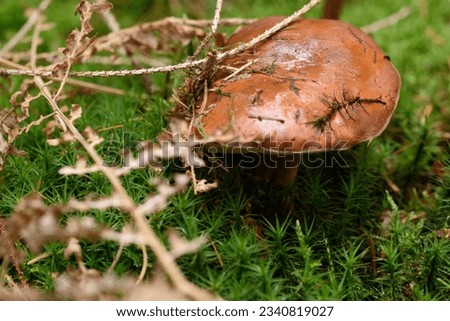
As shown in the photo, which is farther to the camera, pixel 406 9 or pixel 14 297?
pixel 406 9

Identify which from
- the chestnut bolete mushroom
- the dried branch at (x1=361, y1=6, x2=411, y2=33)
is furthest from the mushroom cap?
the dried branch at (x1=361, y1=6, x2=411, y2=33)

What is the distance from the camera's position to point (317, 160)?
2.75m

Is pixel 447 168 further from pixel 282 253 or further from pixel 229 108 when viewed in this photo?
pixel 229 108

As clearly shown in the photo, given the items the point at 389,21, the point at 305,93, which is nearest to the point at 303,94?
the point at 305,93

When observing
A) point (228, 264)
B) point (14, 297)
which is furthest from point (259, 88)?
point (14, 297)

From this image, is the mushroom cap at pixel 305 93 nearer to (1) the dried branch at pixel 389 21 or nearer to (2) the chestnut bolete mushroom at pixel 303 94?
(2) the chestnut bolete mushroom at pixel 303 94

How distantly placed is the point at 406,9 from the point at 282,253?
9.72 feet

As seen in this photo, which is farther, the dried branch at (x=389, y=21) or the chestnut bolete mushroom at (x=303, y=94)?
the dried branch at (x=389, y=21)

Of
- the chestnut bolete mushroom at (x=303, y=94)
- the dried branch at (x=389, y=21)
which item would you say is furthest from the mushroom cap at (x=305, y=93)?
the dried branch at (x=389, y=21)

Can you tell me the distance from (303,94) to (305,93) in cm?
1

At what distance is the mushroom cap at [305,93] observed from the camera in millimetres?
1997

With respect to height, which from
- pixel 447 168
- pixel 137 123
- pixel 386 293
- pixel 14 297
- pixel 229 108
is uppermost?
pixel 229 108

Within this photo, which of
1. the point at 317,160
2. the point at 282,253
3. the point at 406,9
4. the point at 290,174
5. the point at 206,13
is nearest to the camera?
the point at 282,253
